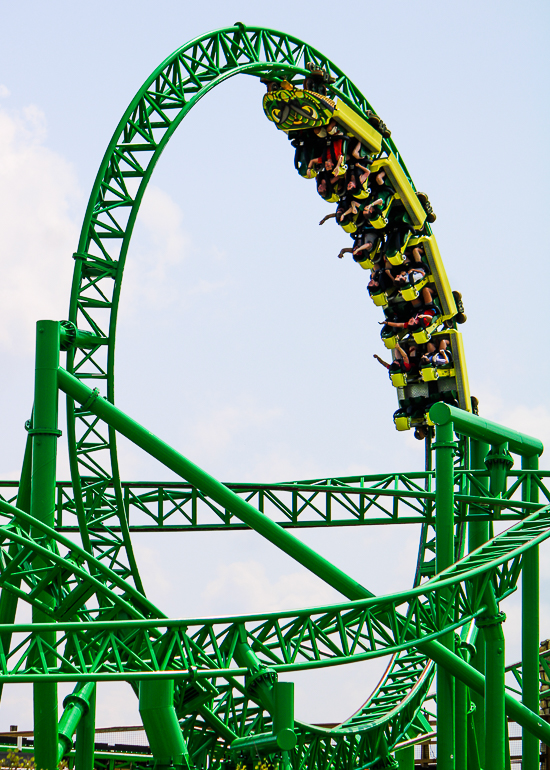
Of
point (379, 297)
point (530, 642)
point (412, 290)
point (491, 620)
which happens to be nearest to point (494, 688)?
point (491, 620)

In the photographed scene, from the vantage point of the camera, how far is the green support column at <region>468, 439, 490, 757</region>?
48.2ft

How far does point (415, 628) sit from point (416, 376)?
9.23 meters

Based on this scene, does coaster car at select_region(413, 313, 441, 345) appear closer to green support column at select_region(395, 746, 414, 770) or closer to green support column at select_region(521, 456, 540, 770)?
green support column at select_region(521, 456, 540, 770)

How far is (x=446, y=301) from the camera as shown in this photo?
802 inches

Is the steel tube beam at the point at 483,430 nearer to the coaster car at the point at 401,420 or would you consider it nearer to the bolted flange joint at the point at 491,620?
the bolted flange joint at the point at 491,620

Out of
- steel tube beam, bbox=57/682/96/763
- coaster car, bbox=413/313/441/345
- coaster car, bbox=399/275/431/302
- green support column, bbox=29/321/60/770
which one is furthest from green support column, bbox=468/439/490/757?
green support column, bbox=29/321/60/770

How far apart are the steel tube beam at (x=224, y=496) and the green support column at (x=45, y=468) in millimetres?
233

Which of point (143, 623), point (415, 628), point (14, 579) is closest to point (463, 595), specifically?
point (415, 628)

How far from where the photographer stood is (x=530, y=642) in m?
13.6

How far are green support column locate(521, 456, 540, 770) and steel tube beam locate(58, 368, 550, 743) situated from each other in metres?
1.23

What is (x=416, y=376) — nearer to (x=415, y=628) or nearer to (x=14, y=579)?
(x=415, y=628)

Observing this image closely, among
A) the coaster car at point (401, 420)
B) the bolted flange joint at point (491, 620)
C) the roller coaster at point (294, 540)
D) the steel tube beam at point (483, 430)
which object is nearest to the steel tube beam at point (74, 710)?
the roller coaster at point (294, 540)

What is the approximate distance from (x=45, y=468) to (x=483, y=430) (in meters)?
5.34

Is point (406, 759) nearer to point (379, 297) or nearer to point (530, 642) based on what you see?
point (530, 642)
